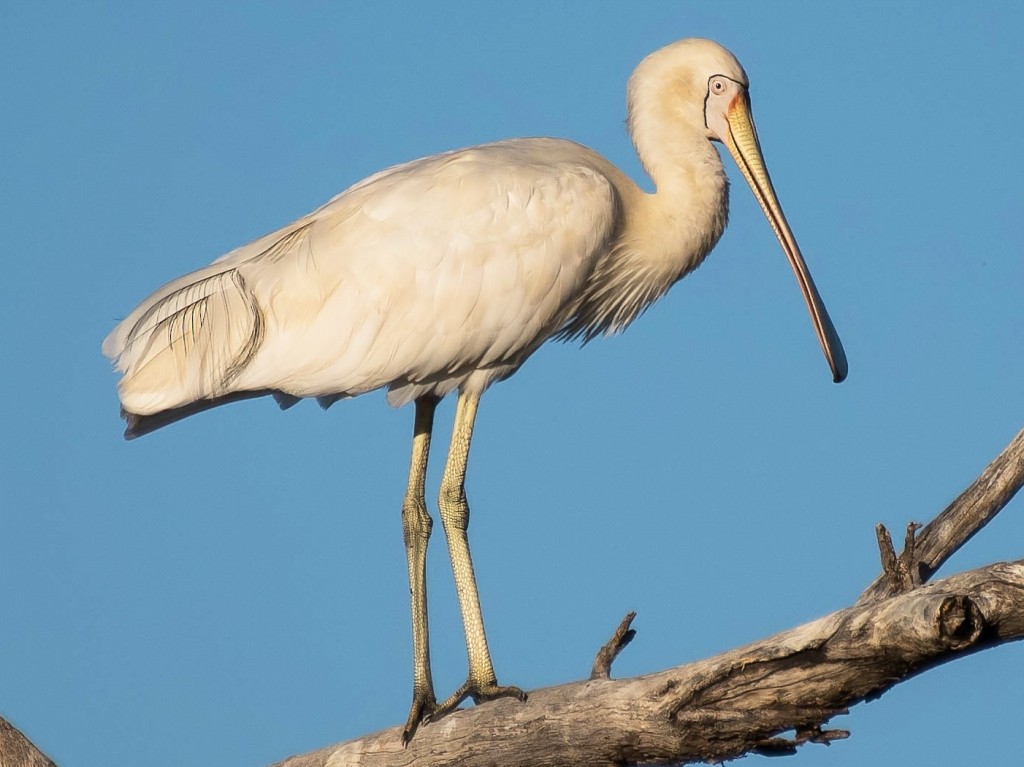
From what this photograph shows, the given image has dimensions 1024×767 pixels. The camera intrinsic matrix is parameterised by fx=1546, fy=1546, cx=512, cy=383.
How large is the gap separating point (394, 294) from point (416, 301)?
121 millimetres

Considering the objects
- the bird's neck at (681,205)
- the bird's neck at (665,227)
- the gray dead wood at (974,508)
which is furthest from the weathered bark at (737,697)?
the bird's neck at (681,205)

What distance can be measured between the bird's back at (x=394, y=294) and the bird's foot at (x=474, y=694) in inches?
63.9

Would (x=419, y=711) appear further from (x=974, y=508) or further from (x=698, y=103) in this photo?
(x=698, y=103)

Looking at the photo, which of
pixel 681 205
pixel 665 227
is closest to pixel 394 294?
pixel 665 227

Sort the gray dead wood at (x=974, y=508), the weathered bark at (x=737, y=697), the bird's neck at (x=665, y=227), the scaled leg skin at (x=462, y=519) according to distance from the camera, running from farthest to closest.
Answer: the bird's neck at (x=665, y=227) < the scaled leg skin at (x=462, y=519) < the gray dead wood at (x=974, y=508) < the weathered bark at (x=737, y=697)

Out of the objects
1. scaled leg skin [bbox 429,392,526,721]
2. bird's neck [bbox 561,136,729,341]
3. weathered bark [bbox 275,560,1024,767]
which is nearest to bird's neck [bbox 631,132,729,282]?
bird's neck [bbox 561,136,729,341]

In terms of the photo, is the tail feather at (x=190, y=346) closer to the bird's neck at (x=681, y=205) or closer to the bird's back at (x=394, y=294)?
the bird's back at (x=394, y=294)

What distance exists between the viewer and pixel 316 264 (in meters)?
8.03

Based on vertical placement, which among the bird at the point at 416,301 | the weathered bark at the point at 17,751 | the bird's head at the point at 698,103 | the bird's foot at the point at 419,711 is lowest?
the bird's foot at the point at 419,711

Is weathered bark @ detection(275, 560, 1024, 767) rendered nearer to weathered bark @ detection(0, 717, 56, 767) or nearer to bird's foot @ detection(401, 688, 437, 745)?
bird's foot @ detection(401, 688, 437, 745)

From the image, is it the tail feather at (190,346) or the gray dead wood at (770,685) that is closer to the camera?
the gray dead wood at (770,685)

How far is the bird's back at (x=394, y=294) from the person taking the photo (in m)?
7.95

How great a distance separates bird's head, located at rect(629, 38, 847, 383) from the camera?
28.3 feet

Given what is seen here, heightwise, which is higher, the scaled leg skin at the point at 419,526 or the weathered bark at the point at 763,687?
the scaled leg skin at the point at 419,526
